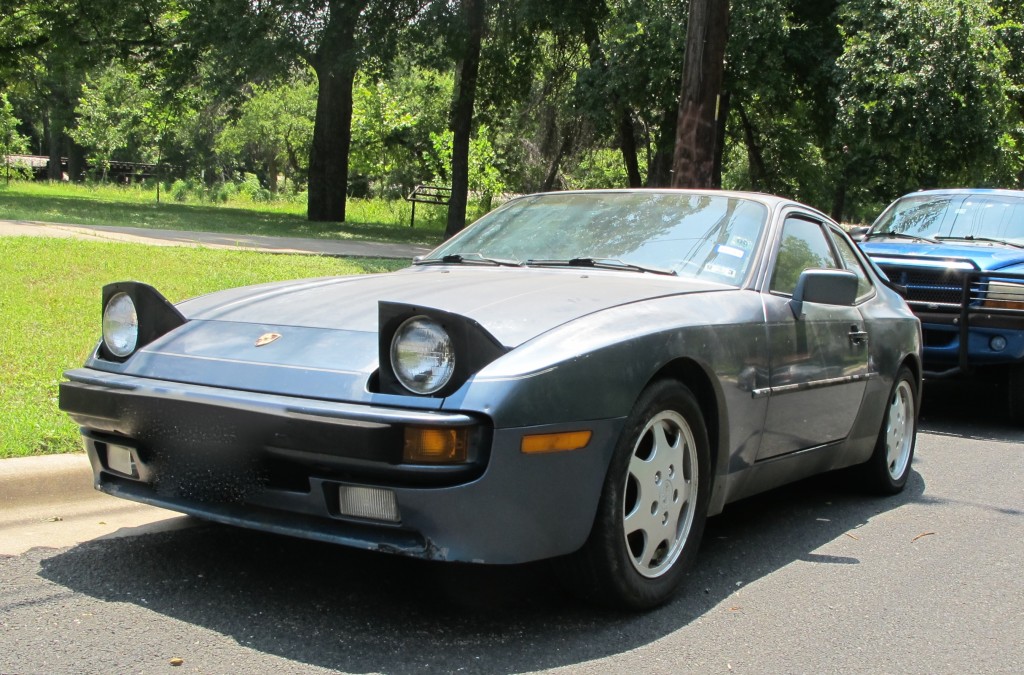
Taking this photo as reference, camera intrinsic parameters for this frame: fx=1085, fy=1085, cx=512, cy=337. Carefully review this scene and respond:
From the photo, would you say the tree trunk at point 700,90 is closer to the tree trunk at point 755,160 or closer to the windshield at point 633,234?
the windshield at point 633,234

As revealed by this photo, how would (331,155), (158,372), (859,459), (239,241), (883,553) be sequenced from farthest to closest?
1. (331,155)
2. (239,241)
3. (859,459)
4. (883,553)
5. (158,372)

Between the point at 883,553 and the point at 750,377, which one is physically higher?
the point at 750,377

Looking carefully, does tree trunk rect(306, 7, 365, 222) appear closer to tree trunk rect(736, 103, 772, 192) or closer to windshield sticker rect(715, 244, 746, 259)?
tree trunk rect(736, 103, 772, 192)

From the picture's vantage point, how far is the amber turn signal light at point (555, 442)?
10.0 feet

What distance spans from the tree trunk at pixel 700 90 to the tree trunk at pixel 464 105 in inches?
401

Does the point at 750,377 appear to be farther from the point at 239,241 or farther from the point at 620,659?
the point at 239,241

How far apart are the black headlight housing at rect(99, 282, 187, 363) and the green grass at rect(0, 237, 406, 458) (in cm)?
136

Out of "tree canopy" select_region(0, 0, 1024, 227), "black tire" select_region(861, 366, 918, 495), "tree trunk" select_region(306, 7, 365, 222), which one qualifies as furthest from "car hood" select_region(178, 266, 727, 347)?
"tree trunk" select_region(306, 7, 365, 222)

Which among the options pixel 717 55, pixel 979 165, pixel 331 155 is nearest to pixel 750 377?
pixel 717 55

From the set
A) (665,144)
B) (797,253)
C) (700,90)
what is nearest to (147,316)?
(797,253)

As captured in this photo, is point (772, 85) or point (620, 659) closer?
point (620, 659)

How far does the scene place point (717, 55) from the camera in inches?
450

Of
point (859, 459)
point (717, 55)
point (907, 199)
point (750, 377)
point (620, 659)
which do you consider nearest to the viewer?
point (620, 659)

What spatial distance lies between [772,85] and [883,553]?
1624 cm
